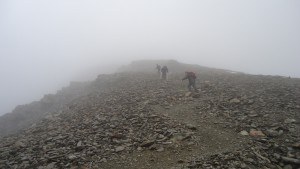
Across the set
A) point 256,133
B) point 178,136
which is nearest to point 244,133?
point 256,133

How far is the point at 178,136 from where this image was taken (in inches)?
542

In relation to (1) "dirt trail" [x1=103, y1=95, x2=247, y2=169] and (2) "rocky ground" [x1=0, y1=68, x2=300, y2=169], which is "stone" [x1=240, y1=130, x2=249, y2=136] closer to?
(2) "rocky ground" [x1=0, y1=68, x2=300, y2=169]

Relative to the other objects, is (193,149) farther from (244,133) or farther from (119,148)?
(119,148)

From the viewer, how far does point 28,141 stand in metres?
16.6

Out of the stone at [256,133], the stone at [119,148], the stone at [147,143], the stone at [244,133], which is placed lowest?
Answer: the stone at [119,148]

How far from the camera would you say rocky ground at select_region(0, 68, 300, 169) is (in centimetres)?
1147

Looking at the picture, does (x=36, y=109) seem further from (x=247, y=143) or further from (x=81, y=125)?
(x=247, y=143)

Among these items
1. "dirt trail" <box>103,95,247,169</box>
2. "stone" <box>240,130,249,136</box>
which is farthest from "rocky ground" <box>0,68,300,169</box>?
"stone" <box>240,130,249,136</box>

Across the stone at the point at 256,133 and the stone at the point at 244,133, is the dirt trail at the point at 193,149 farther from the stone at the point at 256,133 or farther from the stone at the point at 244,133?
the stone at the point at 256,133

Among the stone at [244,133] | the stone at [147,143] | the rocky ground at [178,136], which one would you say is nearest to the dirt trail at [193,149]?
the rocky ground at [178,136]

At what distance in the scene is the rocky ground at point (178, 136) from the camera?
11469mm

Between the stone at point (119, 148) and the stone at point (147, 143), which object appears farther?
the stone at point (147, 143)

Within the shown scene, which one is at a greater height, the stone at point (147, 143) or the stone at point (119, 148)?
the stone at point (147, 143)

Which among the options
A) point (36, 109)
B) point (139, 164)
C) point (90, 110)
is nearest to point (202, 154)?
point (139, 164)
